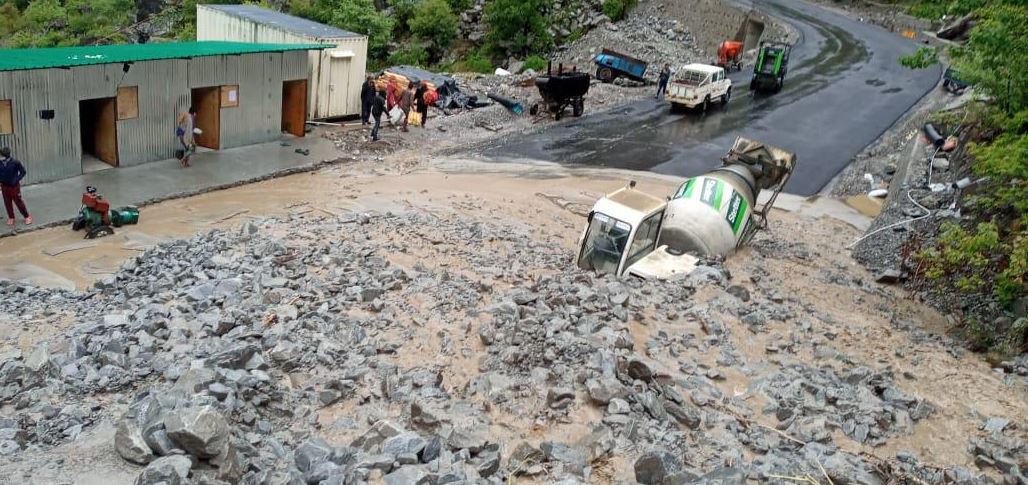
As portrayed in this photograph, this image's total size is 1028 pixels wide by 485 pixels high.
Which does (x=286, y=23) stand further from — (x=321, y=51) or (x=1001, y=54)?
(x=1001, y=54)

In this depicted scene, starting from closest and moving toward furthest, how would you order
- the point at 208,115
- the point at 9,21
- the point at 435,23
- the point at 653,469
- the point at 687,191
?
1. the point at 653,469
2. the point at 687,191
3. the point at 208,115
4. the point at 435,23
5. the point at 9,21

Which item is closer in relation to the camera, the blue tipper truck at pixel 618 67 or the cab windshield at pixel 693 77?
the cab windshield at pixel 693 77

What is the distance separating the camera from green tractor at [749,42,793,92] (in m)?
34.2

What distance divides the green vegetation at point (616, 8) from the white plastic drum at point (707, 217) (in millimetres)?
33080

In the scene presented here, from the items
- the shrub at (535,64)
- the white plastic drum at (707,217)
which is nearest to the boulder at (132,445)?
the white plastic drum at (707,217)

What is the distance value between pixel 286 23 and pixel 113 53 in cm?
720

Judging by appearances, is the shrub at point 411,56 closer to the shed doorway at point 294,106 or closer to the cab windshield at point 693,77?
the cab windshield at point 693,77

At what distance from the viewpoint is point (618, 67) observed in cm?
3481

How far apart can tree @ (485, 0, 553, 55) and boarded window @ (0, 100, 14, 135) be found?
2978 cm

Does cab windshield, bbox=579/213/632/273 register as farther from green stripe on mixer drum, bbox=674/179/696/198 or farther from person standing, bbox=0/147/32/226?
person standing, bbox=0/147/32/226

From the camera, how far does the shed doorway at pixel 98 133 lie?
19.6m

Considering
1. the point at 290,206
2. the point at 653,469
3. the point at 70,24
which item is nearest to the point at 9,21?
the point at 70,24

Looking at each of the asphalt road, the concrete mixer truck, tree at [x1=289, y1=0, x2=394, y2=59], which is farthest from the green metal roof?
tree at [x1=289, y1=0, x2=394, y2=59]

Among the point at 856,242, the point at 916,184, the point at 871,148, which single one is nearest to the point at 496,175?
the point at 856,242
